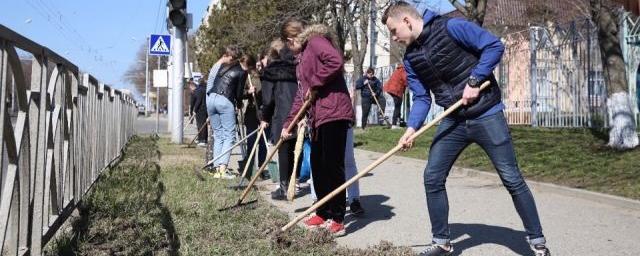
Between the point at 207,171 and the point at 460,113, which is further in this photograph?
the point at 207,171

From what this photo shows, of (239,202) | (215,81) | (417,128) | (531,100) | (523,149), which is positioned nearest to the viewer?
(417,128)

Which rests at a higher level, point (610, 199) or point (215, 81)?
point (215, 81)

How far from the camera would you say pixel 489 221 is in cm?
630

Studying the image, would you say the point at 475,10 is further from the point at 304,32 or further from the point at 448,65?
the point at 448,65

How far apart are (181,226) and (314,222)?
1.06 metres

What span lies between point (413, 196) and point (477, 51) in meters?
3.86

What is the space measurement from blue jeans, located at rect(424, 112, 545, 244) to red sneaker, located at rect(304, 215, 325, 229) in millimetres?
1238

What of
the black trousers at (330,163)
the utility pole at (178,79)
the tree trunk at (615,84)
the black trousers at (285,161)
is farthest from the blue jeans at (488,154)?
the utility pole at (178,79)

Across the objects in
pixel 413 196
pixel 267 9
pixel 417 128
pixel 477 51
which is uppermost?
pixel 267 9

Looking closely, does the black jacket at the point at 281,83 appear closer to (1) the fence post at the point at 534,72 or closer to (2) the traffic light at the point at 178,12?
(2) the traffic light at the point at 178,12

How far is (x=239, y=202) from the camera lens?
22.1 ft

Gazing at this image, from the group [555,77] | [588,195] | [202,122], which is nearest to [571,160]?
[588,195]

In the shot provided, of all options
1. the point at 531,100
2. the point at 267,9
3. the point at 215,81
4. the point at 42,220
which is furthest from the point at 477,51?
the point at 267,9

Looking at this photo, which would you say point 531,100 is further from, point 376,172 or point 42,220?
point 42,220
